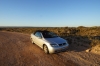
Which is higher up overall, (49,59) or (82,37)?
(82,37)

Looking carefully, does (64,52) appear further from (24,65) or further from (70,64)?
(24,65)

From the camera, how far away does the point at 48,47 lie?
22.0 ft

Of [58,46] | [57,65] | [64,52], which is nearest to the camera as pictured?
[57,65]

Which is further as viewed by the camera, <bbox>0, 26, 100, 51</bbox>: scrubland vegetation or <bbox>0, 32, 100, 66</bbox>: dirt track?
<bbox>0, 26, 100, 51</bbox>: scrubland vegetation

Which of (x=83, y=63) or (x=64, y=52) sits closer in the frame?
(x=83, y=63)

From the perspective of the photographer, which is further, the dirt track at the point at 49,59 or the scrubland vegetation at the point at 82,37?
the scrubland vegetation at the point at 82,37

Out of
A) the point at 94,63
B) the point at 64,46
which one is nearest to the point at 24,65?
the point at 64,46

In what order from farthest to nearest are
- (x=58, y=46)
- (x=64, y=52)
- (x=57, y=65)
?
1. (x=64, y=52)
2. (x=58, y=46)
3. (x=57, y=65)

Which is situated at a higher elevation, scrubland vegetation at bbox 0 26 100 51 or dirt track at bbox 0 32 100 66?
scrubland vegetation at bbox 0 26 100 51

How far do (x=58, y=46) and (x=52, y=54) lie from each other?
2.50ft

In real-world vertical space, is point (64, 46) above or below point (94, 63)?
above

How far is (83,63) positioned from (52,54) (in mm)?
2321

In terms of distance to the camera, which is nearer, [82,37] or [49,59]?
[49,59]

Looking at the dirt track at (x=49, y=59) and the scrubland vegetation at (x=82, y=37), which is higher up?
the scrubland vegetation at (x=82, y=37)
